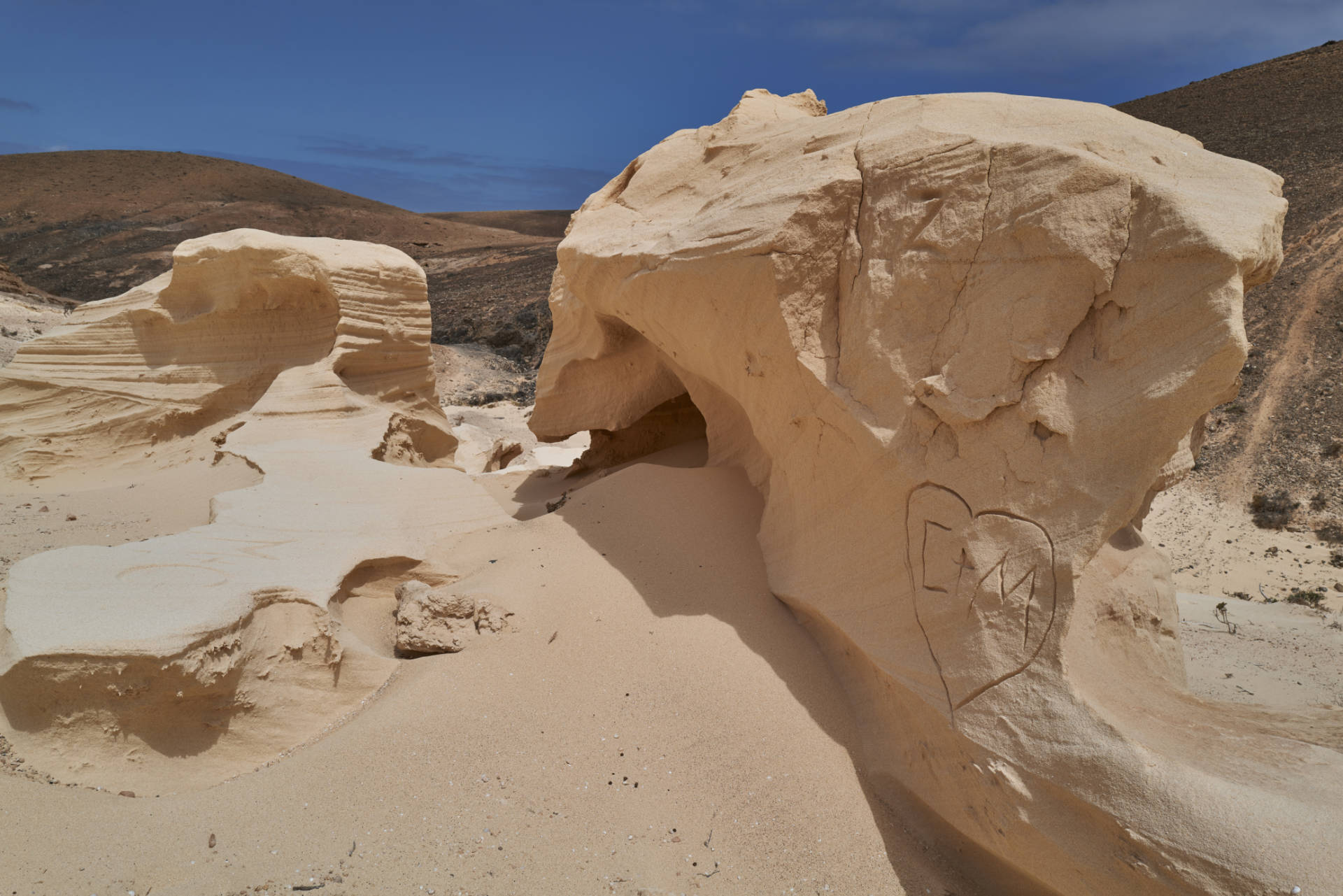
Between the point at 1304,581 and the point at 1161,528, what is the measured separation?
4.94 feet

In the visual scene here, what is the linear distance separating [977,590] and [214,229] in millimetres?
29917

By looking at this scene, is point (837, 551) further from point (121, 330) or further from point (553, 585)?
point (121, 330)

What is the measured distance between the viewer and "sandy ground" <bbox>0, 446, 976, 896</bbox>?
209cm

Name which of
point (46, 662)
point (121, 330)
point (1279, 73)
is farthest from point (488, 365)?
point (1279, 73)

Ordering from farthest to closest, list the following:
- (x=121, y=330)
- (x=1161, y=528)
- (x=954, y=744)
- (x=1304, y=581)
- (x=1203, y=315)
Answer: (x=1161, y=528)
(x=121, y=330)
(x=1304, y=581)
(x=954, y=744)
(x=1203, y=315)

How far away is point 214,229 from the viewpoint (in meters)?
25.9

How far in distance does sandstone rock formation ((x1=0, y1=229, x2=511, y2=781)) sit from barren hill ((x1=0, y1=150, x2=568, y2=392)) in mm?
6686

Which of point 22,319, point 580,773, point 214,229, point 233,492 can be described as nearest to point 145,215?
point 214,229

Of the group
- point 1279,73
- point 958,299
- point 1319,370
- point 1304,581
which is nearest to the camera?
point 958,299

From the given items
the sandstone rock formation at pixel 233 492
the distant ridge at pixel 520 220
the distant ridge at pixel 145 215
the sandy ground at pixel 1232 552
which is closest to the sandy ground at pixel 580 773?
the sandstone rock formation at pixel 233 492

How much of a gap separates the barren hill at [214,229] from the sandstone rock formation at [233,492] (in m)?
6.69

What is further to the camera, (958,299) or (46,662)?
(958,299)

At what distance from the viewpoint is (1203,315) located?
2.11 meters

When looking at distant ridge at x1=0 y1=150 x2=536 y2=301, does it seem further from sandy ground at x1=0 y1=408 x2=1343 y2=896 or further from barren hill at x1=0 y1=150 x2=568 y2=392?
sandy ground at x1=0 y1=408 x2=1343 y2=896
